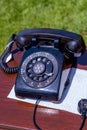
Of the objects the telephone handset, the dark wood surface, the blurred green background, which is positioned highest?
the telephone handset

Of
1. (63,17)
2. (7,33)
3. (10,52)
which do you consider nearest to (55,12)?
(63,17)

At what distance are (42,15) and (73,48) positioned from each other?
4.29ft

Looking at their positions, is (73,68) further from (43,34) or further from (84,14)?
(84,14)

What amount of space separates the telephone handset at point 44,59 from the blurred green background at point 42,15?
1.09 metres

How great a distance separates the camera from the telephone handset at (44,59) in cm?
129

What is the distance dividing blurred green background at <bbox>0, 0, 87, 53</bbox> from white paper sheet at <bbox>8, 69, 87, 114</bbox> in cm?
110

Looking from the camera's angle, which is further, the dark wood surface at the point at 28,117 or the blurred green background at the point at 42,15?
the blurred green background at the point at 42,15

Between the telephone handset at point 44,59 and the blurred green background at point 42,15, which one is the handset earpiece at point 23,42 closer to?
the telephone handset at point 44,59

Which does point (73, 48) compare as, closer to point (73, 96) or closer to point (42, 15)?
point (73, 96)

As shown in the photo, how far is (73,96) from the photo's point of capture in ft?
4.31

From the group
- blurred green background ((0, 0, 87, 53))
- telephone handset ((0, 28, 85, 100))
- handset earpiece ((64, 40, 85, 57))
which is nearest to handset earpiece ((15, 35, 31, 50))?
telephone handset ((0, 28, 85, 100))

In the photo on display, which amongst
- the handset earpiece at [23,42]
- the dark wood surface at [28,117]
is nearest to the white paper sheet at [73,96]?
the dark wood surface at [28,117]

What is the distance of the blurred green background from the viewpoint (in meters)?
2.52

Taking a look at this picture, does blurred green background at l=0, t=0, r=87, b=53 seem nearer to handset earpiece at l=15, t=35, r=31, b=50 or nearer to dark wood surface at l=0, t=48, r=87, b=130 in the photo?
handset earpiece at l=15, t=35, r=31, b=50
